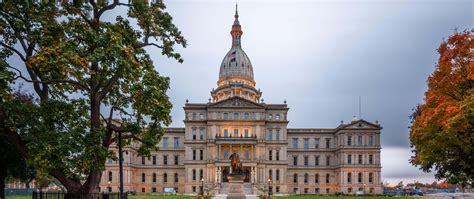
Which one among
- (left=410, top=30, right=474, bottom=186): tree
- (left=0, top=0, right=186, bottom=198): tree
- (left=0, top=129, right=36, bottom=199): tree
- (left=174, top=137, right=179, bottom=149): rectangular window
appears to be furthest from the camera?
(left=174, top=137, right=179, bottom=149): rectangular window

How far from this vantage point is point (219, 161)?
72.1 metres

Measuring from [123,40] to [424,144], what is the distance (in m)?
20.5

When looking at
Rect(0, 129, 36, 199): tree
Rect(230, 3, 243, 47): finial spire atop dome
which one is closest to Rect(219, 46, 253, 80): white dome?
Rect(230, 3, 243, 47): finial spire atop dome

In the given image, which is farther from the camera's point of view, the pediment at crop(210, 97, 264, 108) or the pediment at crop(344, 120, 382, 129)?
the pediment at crop(344, 120, 382, 129)

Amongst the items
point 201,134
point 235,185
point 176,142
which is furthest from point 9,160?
point 176,142

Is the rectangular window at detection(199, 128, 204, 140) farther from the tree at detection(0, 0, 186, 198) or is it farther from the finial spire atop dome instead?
the tree at detection(0, 0, 186, 198)

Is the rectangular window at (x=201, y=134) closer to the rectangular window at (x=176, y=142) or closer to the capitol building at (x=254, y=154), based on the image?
the capitol building at (x=254, y=154)

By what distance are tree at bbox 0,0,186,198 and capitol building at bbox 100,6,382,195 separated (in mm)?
54619

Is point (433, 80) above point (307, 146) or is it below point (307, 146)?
above

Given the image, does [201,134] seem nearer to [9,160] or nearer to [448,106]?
[9,160]

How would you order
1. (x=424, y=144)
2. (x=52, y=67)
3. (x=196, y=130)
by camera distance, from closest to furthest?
(x=52, y=67) < (x=424, y=144) < (x=196, y=130)

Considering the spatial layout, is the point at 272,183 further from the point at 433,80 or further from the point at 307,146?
the point at 433,80

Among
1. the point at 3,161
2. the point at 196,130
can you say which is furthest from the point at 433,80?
the point at 196,130

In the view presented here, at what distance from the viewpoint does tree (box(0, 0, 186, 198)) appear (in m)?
15.2
